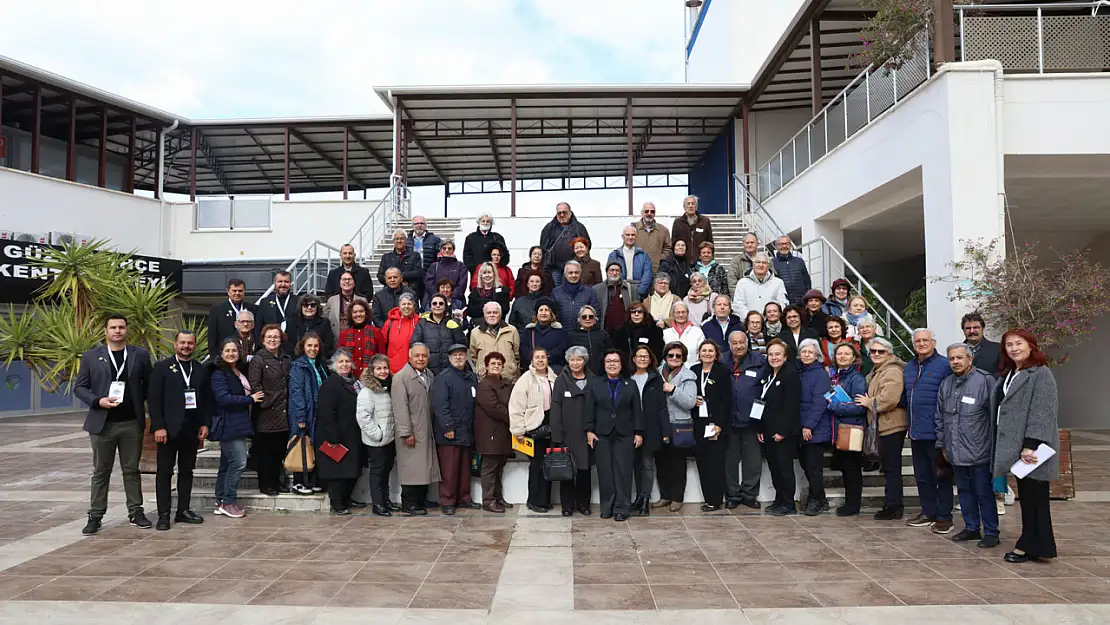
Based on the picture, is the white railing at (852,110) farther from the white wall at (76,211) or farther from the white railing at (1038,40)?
the white wall at (76,211)

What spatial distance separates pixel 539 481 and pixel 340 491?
6.15ft

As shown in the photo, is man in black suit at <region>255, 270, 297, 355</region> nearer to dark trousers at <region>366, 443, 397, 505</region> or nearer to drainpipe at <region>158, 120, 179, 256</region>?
dark trousers at <region>366, 443, 397, 505</region>

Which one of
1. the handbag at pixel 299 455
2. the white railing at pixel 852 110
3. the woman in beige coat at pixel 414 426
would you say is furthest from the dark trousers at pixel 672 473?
the white railing at pixel 852 110

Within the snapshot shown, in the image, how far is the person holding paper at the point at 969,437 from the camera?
5.70 m

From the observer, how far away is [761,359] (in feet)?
23.2

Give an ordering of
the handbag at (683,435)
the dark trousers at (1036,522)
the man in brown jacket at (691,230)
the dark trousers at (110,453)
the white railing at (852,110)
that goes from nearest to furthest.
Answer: the dark trousers at (1036,522) → the dark trousers at (110,453) → the handbag at (683,435) → the white railing at (852,110) → the man in brown jacket at (691,230)

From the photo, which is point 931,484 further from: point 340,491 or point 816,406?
point 340,491

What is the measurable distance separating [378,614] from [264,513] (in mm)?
3258

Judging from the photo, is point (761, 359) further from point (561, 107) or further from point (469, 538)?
point (561, 107)

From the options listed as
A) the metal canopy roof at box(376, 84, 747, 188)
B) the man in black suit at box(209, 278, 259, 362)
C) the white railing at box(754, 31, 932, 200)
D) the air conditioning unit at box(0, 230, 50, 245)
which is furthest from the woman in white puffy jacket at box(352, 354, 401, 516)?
the air conditioning unit at box(0, 230, 50, 245)

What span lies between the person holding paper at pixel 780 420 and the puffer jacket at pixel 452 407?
2.73 meters

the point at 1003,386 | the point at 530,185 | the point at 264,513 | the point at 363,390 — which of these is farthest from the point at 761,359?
the point at 530,185

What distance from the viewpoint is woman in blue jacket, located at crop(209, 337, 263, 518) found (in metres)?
6.66

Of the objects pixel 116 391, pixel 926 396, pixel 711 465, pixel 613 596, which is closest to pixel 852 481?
pixel 926 396
